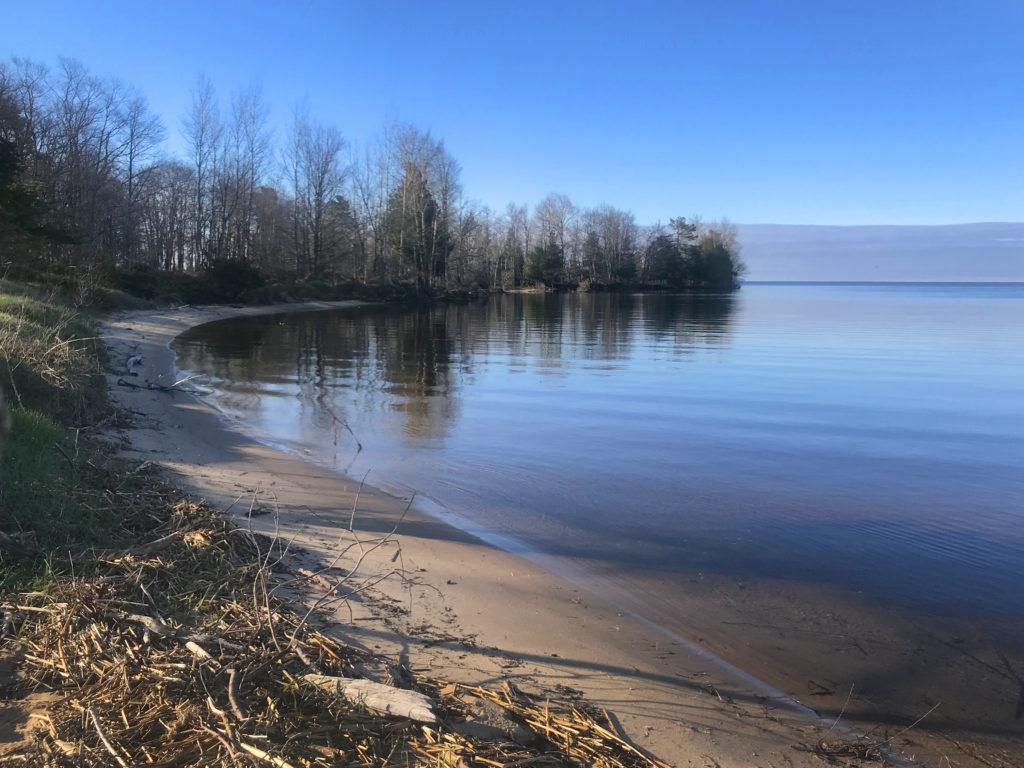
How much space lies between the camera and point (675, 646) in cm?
436

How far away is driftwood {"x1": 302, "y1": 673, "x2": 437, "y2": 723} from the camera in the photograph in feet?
9.25

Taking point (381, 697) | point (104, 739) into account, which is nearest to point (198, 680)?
point (104, 739)

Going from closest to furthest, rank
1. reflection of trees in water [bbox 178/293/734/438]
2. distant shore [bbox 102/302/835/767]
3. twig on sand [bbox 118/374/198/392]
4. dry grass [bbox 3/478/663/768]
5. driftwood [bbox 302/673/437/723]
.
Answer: dry grass [bbox 3/478/663/768] → driftwood [bbox 302/673/437/723] → distant shore [bbox 102/302/835/767] → twig on sand [bbox 118/374/198/392] → reflection of trees in water [bbox 178/293/734/438]

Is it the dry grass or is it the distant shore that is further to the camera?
the distant shore

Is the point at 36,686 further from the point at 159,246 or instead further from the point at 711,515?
the point at 159,246

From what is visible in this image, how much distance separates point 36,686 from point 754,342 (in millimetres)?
26722

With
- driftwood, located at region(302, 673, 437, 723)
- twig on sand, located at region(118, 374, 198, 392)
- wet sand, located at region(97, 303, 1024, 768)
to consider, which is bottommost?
wet sand, located at region(97, 303, 1024, 768)

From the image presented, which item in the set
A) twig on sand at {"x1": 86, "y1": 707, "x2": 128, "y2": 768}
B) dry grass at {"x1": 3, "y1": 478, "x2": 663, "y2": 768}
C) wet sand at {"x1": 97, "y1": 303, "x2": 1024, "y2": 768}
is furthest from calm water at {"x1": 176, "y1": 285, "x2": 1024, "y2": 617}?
twig on sand at {"x1": 86, "y1": 707, "x2": 128, "y2": 768}

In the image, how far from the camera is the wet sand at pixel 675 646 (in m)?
3.46

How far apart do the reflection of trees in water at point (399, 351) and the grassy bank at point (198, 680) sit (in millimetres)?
6616

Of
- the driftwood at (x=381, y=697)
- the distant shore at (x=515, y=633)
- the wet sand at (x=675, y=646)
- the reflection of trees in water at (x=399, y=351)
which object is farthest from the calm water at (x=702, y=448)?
the driftwood at (x=381, y=697)

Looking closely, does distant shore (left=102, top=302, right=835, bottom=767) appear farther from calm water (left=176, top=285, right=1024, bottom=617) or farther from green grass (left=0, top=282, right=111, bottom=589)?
green grass (left=0, top=282, right=111, bottom=589)

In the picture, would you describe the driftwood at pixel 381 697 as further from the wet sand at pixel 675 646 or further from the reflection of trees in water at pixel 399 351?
the reflection of trees in water at pixel 399 351

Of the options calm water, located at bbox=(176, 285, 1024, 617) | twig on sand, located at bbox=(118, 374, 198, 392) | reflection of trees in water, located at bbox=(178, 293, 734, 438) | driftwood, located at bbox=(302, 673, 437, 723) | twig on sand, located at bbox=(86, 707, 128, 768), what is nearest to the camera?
twig on sand, located at bbox=(86, 707, 128, 768)
